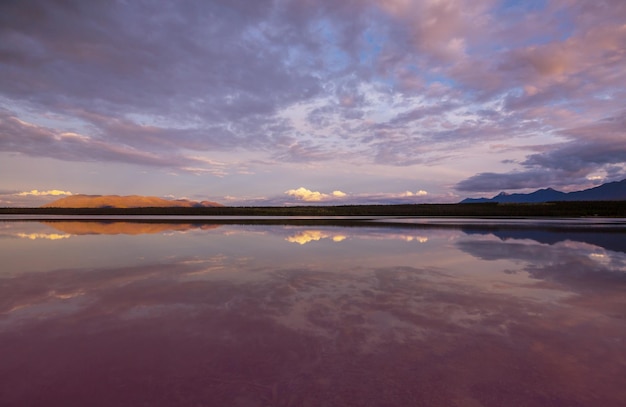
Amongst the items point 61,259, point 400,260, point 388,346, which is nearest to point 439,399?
point 388,346

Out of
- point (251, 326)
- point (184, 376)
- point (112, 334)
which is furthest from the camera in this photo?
point (251, 326)

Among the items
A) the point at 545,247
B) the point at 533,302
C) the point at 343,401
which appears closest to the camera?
the point at 343,401

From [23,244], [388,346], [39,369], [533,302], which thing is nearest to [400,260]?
[533,302]

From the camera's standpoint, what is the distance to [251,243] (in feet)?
68.5

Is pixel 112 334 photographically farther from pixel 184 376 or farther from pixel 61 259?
pixel 61 259

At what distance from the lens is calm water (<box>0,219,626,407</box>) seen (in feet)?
15.5

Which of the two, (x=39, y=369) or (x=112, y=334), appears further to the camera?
(x=112, y=334)

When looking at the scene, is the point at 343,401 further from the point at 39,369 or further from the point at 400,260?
the point at 400,260

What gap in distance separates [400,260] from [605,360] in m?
9.39

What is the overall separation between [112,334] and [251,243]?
557 inches

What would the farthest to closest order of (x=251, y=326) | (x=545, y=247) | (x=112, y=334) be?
(x=545, y=247), (x=251, y=326), (x=112, y=334)

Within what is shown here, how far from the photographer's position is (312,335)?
6734mm

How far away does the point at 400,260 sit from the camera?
49.3ft

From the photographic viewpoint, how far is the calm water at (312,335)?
4727mm
